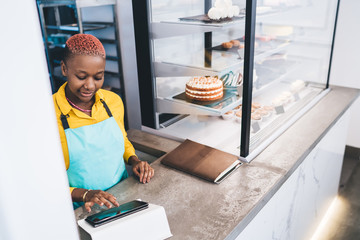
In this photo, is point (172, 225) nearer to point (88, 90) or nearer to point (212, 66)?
point (88, 90)

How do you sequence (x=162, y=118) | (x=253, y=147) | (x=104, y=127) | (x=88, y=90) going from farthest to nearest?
1. (x=162, y=118)
2. (x=253, y=147)
3. (x=104, y=127)
4. (x=88, y=90)

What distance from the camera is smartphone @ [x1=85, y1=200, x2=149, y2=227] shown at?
3.92ft

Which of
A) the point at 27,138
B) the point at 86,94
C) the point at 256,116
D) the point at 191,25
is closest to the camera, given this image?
the point at 27,138

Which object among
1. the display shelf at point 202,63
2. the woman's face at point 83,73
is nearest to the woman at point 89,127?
the woman's face at point 83,73

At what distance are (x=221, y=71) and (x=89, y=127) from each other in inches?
31.2

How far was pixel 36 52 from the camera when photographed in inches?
17.8

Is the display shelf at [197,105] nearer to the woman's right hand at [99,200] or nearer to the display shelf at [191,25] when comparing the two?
the display shelf at [191,25]

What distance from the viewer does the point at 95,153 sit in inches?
60.7

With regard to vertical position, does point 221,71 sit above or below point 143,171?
above

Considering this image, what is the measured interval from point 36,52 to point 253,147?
159 cm

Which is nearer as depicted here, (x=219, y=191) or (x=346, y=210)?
(x=219, y=191)

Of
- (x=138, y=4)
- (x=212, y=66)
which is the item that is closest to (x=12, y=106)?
(x=212, y=66)

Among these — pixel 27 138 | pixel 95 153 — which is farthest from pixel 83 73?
pixel 27 138

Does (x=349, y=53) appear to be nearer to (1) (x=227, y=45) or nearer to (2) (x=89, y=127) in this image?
(1) (x=227, y=45)
